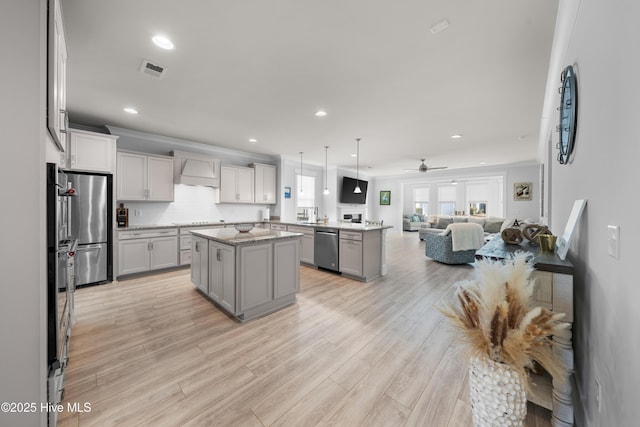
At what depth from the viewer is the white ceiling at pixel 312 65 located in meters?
1.75

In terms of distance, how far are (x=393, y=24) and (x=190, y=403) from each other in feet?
9.95

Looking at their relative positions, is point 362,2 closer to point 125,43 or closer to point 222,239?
point 125,43

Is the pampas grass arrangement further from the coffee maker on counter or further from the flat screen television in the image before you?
the flat screen television

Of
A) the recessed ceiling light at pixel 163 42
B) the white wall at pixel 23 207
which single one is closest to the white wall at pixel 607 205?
the white wall at pixel 23 207

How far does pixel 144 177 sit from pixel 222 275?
3.02 meters

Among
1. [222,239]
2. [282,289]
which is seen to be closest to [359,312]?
[282,289]

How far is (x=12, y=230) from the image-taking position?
41.6 inches

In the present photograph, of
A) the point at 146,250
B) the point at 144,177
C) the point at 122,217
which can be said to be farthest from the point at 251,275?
the point at 144,177

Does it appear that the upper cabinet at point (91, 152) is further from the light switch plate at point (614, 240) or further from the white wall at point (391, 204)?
the white wall at point (391, 204)

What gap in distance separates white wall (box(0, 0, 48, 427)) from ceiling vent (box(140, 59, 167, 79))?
1.42 meters

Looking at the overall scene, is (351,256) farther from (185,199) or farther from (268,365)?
(185,199)

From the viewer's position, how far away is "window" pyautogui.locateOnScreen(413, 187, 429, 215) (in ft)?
36.6

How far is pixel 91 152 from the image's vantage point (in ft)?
12.2

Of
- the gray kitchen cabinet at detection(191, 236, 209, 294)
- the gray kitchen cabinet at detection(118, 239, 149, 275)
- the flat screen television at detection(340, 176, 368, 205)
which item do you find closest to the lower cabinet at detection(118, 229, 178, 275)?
the gray kitchen cabinet at detection(118, 239, 149, 275)
